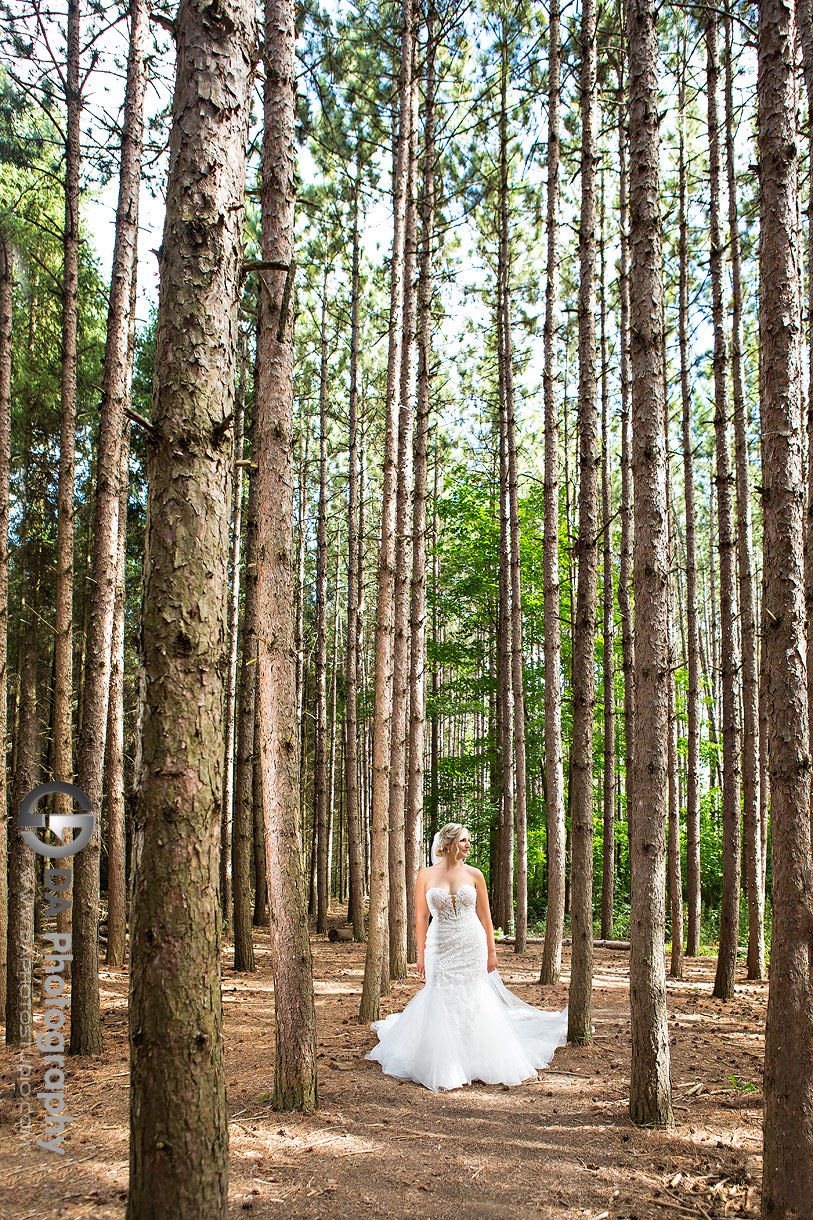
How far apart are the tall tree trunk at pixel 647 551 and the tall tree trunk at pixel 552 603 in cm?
384

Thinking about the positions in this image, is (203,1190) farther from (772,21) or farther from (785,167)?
(772,21)

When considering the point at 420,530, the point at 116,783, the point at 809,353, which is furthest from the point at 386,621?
the point at 116,783

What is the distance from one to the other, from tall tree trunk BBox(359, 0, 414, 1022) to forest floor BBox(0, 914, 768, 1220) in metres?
0.72

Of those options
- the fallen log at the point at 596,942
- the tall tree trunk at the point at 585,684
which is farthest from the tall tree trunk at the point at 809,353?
the fallen log at the point at 596,942

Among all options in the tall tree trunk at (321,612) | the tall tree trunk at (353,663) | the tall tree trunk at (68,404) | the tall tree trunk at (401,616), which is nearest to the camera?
the tall tree trunk at (68,404)

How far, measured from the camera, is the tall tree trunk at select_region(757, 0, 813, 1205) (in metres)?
2.97

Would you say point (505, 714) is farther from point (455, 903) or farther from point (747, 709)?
point (455, 903)

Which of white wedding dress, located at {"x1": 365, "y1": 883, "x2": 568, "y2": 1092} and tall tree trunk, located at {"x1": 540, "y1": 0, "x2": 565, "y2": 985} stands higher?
tall tree trunk, located at {"x1": 540, "y1": 0, "x2": 565, "y2": 985}

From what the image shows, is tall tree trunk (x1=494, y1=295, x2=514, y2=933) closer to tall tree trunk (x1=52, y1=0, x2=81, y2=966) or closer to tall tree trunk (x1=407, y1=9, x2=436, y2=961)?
tall tree trunk (x1=407, y1=9, x2=436, y2=961)

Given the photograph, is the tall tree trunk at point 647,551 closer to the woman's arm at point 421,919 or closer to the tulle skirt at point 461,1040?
the tulle skirt at point 461,1040

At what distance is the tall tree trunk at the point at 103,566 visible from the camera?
5.90 meters

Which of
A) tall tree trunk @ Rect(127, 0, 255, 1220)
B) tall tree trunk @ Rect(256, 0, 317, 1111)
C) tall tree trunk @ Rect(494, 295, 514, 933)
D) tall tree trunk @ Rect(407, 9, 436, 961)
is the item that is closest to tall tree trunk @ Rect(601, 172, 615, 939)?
tall tree trunk @ Rect(494, 295, 514, 933)

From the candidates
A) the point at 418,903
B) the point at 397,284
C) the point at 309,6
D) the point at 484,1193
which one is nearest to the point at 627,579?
the point at 397,284

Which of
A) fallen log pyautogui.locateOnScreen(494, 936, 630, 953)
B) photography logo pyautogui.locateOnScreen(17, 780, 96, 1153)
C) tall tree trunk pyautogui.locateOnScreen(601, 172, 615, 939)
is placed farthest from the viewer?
fallen log pyautogui.locateOnScreen(494, 936, 630, 953)
